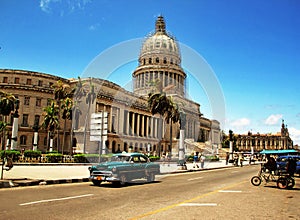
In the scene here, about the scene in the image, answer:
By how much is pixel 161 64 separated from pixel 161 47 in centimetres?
629

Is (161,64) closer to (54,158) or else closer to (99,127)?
(54,158)

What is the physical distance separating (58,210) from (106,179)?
6.15 metres

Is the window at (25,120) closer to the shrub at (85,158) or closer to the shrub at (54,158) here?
the shrub at (85,158)

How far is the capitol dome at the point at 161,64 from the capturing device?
103m

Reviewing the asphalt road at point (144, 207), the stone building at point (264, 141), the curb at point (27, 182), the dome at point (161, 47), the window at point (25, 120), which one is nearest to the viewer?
the asphalt road at point (144, 207)

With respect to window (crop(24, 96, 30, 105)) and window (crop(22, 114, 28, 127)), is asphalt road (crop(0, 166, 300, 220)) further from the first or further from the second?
window (crop(24, 96, 30, 105))

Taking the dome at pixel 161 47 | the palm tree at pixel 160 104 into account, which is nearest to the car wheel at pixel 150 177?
the palm tree at pixel 160 104

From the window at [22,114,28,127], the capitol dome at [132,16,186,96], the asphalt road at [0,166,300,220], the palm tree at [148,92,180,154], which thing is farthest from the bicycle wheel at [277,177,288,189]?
the capitol dome at [132,16,186,96]

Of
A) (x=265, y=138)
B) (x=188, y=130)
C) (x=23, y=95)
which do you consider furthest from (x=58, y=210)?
(x=265, y=138)

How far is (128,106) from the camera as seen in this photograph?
7944cm

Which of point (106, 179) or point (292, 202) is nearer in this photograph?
point (292, 202)

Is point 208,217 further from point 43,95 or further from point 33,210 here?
point 43,95

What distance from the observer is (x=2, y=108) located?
48.0 meters

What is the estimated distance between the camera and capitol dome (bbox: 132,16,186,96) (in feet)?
339
